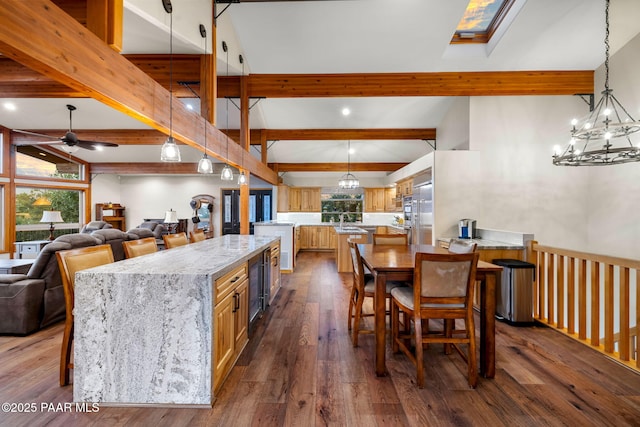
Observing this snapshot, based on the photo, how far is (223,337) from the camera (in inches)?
77.7

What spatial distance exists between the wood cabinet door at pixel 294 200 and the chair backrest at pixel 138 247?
251 inches

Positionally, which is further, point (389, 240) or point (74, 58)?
point (389, 240)

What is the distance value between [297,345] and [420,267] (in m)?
1.44

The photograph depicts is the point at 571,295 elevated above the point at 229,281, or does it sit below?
below

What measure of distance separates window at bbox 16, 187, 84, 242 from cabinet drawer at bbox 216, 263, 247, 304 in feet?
21.7

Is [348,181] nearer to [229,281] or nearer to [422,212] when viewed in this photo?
[422,212]

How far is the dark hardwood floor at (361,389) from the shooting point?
170 cm

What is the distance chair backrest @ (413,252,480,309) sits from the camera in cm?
196

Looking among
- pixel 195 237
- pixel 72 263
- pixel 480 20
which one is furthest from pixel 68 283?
pixel 480 20

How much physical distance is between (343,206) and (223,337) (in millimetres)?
7857

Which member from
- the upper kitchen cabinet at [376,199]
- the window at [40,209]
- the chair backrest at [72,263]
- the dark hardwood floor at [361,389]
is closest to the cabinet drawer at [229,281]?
the dark hardwood floor at [361,389]

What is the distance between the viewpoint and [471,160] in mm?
4633

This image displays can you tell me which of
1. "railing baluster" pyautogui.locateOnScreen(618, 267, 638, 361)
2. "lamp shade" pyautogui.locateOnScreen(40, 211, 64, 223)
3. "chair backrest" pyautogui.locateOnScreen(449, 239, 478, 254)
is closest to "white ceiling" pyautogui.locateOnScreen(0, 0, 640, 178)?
"chair backrest" pyautogui.locateOnScreen(449, 239, 478, 254)

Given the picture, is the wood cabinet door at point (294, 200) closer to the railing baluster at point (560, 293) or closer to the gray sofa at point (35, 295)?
the gray sofa at point (35, 295)
